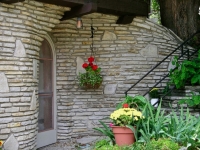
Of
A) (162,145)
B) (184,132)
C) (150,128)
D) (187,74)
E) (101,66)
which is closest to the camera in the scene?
(162,145)

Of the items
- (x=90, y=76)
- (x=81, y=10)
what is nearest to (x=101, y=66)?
(x=90, y=76)

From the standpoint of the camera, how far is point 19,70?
480cm

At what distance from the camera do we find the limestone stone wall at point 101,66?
21.1ft

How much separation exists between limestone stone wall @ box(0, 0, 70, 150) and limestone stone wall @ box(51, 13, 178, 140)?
122cm

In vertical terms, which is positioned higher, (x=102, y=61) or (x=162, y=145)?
(x=102, y=61)

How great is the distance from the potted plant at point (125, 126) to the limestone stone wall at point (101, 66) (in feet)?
7.87

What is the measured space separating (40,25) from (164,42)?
9.14 feet

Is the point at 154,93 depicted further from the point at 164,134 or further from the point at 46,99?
the point at 164,134

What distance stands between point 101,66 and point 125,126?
2.64 meters

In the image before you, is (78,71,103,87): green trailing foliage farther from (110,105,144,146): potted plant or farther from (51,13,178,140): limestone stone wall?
(110,105,144,146): potted plant

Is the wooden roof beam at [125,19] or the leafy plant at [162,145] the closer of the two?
the leafy plant at [162,145]

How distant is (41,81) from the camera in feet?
19.9

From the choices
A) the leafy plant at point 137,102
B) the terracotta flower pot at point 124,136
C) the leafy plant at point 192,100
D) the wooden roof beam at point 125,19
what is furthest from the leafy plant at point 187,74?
the terracotta flower pot at point 124,136

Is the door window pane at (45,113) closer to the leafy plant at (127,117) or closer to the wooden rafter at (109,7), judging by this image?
the wooden rafter at (109,7)
